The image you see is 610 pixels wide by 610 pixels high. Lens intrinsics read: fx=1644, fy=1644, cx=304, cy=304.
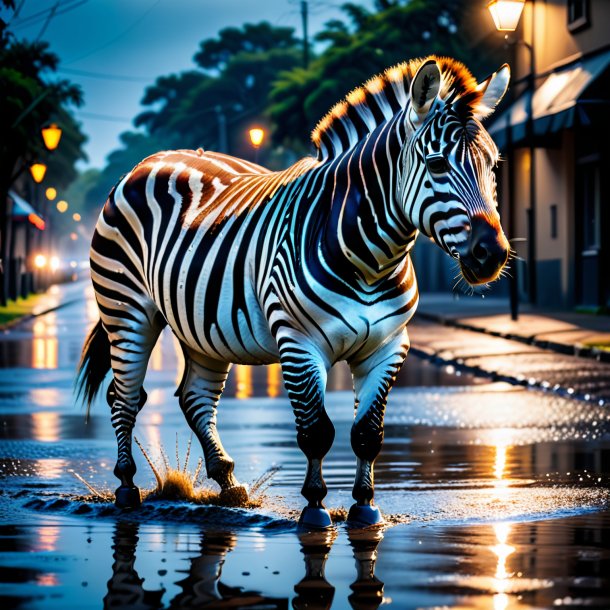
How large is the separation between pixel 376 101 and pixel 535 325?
20.1 m

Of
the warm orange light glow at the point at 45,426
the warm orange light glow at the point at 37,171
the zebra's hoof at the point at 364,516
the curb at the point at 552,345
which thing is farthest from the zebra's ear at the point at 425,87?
the warm orange light glow at the point at 37,171

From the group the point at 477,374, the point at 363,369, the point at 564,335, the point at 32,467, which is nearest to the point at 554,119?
the point at 564,335

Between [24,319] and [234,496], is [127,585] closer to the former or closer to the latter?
[234,496]

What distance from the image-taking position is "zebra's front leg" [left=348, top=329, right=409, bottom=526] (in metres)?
8.20

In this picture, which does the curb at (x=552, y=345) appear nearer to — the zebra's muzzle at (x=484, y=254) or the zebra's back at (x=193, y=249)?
the zebra's back at (x=193, y=249)

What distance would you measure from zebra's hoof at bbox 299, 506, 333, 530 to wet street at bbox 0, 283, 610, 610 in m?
0.07

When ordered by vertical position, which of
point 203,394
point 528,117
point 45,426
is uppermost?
point 528,117

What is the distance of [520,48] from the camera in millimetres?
39312

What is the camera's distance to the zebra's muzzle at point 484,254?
732 cm

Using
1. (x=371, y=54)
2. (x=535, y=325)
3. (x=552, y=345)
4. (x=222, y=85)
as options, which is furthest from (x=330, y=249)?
(x=222, y=85)

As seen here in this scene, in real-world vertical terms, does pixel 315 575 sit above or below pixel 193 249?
below

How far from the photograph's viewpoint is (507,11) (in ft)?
81.3

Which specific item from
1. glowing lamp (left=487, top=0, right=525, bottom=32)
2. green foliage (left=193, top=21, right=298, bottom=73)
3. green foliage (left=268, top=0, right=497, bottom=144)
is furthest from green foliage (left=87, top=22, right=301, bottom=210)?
glowing lamp (left=487, top=0, right=525, bottom=32)

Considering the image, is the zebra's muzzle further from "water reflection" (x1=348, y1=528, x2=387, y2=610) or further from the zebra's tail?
the zebra's tail
